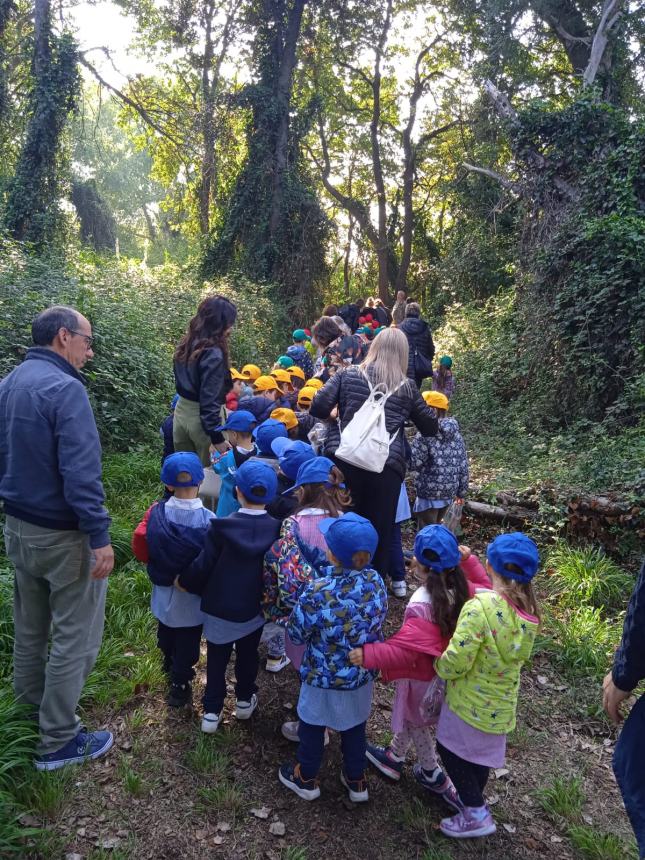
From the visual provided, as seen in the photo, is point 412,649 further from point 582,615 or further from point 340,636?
point 582,615

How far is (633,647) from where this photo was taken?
1.90 metres

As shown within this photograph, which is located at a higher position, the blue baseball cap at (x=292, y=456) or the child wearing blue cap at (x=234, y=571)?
the blue baseball cap at (x=292, y=456)

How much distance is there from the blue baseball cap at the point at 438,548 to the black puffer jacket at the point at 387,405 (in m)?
1.25

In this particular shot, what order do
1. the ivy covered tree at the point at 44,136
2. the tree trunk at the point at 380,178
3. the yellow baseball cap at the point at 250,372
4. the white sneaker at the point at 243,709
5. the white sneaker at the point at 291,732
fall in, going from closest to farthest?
the white sneaker at the point at 291,732 < the white sneaker at the point at 243,709 < the yellow baseball cap at the point at 250,372 < the ivy covered tree at the point at 44,136 < the tree trunk at the point at 380,178

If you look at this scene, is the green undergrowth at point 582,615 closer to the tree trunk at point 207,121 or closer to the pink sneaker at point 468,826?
the pink sneaker at point 468,826

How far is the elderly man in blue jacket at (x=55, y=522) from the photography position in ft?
8.89

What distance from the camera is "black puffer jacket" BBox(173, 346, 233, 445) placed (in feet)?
15.3

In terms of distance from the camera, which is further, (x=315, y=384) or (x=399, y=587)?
(x=315, y=384)

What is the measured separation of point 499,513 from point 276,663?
340 cm

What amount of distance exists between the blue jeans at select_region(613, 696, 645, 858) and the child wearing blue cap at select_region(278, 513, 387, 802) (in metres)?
1.12

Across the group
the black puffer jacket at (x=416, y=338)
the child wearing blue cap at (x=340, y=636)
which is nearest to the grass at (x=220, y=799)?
the child wearing blue cap at (x=340, y=636)

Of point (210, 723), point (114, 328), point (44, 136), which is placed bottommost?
point (210, 723)

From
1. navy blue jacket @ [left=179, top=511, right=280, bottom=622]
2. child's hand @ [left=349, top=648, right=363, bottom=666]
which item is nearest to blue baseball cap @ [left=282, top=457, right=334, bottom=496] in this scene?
navy blue jacket @ [left=179, top=511, right=280, bottom=622]

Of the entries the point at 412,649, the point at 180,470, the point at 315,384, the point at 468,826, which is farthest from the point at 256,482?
the point at 315,384
